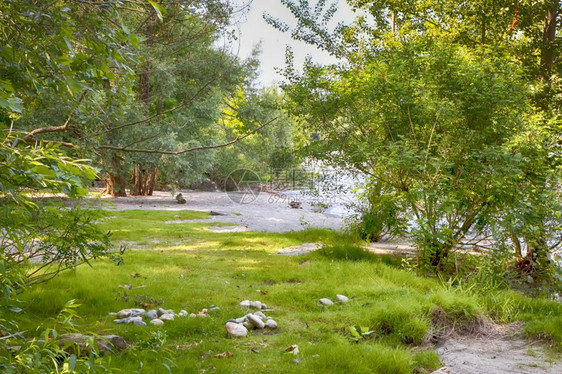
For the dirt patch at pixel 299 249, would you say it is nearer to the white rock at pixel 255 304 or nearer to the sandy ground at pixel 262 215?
the sandy ground at pixel 262 215

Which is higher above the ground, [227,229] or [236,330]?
[227,229]

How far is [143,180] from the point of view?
1024 inches

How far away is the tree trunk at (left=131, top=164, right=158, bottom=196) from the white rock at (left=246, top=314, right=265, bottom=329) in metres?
21.3

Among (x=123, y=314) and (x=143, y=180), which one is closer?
(x=123, y=314)

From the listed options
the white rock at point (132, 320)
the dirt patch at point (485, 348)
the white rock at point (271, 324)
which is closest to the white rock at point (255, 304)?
the white rock at point (271, 324)

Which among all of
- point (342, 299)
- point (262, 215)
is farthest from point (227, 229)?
point (342, 299)

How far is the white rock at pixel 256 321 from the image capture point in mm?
5332

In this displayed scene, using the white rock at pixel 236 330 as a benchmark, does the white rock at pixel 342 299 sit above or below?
above

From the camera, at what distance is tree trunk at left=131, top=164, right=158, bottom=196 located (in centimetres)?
2555

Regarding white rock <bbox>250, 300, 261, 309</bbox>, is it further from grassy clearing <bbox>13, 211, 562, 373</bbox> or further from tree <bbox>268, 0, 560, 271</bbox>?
tree <bbox>268, 0, 560, 271</bbox>

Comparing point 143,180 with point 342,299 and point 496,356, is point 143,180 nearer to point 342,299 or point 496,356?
point 342,299

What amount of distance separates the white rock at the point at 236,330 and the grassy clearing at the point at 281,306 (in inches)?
3.8

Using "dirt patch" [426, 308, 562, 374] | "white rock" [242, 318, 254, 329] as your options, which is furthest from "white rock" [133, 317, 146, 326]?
"dirt patch" [426, 308, 562, 374]

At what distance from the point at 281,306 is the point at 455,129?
5.29 meters
